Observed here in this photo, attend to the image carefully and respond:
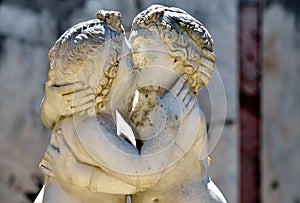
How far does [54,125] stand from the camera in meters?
2.32

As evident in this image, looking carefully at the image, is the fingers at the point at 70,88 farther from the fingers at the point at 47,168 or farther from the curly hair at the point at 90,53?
the fingers at the point at 47,168

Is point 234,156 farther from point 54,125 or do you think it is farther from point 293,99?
point 54,125

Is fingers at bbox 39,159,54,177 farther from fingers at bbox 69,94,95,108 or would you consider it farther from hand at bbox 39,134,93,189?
fingers at bbox 69,94,95,108

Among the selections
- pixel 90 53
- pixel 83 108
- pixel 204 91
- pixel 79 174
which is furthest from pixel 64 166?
pixel 204 91

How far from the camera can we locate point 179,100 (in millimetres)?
2322

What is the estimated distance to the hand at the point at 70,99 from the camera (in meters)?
2.21

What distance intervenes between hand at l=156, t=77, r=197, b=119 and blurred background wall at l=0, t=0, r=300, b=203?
1.50 meters

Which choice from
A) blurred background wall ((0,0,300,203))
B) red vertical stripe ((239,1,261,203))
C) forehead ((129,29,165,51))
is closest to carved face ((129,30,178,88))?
forehead ((129,29,165,51))

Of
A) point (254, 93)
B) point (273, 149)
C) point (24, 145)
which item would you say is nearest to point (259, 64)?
point (254, 93)

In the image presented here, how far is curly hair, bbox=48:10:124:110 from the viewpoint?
7.23 feet

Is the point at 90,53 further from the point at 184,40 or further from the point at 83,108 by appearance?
the point at 184,40

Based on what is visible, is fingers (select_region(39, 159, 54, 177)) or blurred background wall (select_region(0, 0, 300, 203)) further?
blurred background wall (select_region(0, 0, 300, 203))

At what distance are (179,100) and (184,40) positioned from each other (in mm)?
159

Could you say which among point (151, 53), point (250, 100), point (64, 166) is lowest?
point (250, 100)
